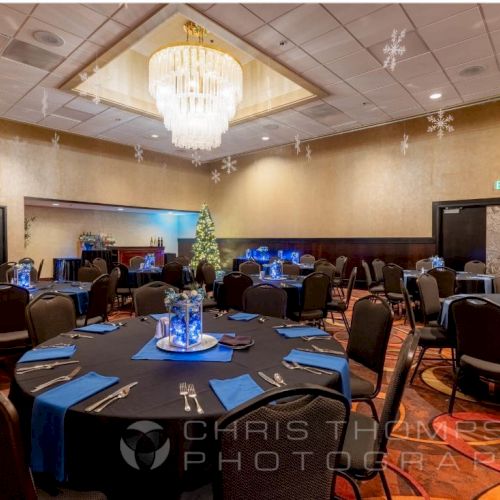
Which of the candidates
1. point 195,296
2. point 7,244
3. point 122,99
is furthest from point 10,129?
point 195,296

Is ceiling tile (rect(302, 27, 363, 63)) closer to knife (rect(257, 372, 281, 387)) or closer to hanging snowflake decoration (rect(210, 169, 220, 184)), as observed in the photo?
knife (rect(257, 372, 281, 387))

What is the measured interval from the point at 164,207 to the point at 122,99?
4.95m

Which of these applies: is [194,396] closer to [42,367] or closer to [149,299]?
[42,367]

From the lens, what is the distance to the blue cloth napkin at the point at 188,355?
5.98 feet

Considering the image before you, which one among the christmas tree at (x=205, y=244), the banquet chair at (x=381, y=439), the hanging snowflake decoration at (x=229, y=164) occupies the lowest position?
the banquet chair at (x=381, y=439)

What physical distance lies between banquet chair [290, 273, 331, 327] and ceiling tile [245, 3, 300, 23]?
3263 millimetres

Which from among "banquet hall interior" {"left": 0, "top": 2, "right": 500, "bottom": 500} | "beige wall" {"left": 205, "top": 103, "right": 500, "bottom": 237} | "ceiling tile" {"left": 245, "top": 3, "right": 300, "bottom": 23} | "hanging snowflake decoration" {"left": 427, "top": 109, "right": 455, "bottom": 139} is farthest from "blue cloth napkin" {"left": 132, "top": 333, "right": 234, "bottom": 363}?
"hanging snowflake decoration" {"left": 427, "top": 109, "right": 455, "bottom": 139}

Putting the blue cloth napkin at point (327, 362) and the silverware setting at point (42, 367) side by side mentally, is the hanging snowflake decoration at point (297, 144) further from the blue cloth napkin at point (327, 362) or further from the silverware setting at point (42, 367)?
the silverware setting at point (42, 367)

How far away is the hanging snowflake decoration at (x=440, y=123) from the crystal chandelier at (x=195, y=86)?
17.6ft

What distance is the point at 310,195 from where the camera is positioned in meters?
11.1

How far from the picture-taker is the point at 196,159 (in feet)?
41.4

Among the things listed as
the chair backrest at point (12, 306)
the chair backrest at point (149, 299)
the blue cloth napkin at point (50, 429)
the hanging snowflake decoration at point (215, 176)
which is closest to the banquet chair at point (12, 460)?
the blue cloth napkin at point (50, 429)

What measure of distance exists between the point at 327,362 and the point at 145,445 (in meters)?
0.90

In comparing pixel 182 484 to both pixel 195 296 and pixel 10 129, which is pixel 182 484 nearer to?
pixel 195 296
